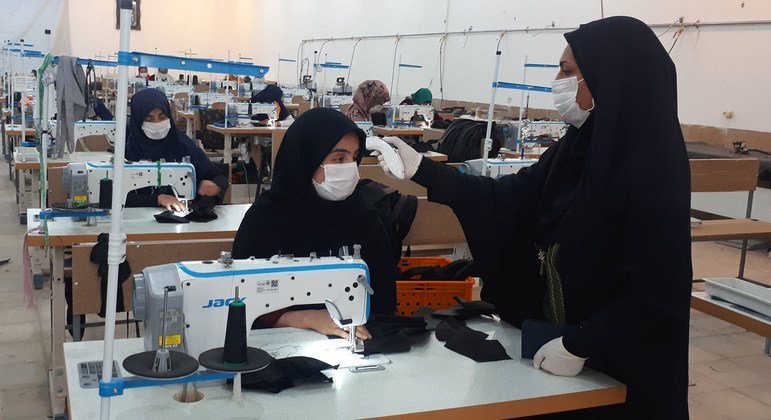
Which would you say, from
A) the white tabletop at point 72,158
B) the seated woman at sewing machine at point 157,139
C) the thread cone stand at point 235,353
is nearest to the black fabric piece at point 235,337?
the thread cone stand at point 235,353

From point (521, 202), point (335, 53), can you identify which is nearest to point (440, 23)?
point (335, 53)

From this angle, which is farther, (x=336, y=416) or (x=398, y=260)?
(x=398, y=260)

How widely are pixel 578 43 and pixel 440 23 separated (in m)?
11.1

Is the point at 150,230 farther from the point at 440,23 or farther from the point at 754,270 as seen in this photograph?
the point at 440,23

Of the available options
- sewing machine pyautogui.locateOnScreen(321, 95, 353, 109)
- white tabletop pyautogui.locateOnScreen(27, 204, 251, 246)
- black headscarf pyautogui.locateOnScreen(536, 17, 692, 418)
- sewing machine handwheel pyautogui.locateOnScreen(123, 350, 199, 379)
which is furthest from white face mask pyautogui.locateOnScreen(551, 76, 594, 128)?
sewing machine pyautogui.locateOnScreen(321, 95, 353, 109)

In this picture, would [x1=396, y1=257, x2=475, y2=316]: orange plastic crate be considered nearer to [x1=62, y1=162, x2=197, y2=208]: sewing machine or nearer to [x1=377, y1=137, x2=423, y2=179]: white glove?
[x1=377, y1=137, x2=423, y2=179]: white glove

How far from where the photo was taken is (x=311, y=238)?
2.53 m

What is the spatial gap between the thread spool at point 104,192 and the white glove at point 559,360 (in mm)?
2223

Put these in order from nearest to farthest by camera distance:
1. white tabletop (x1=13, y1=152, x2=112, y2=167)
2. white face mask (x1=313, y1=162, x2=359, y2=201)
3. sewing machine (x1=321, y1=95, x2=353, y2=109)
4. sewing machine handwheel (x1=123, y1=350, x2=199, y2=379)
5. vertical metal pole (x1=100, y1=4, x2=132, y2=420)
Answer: vertical metal pole (x1=100, y1=4, x2=132, y2=420) → sewing machine handwheel (x1=123, y1=350, x2=199, y2=379) → white face mask (x1=313, y1=162, x2=359, y2=201) → white tabletop (x1=13, y1=152, x2=112, y2=167) → sewing machine (x1=321, y1=95, x2=353, y2=109)

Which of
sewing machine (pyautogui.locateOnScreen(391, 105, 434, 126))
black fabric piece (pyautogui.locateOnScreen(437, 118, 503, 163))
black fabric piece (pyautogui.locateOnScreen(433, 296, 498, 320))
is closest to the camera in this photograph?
black fabric piece (pyautogui.locateOnScreen(433, 296, 498, 320))

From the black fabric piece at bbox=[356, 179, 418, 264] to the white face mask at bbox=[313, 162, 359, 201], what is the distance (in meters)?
0.92

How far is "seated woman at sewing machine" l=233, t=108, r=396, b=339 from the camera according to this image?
2453 millimetres

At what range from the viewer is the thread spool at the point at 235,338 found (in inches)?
63.6

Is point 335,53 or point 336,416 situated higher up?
point 335,53
